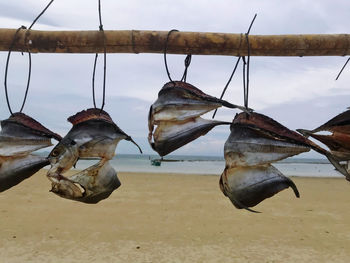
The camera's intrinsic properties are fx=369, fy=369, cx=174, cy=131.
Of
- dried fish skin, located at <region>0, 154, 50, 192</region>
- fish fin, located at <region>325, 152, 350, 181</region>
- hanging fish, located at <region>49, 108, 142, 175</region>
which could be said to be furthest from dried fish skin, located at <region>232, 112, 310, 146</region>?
dried fish skin, located at <region>0, 154, 50, 192</region>

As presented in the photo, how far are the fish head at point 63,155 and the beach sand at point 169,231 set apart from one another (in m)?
7.50

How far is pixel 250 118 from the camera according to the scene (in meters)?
1.92

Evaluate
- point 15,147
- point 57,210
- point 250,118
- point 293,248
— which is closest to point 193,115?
point 250,118

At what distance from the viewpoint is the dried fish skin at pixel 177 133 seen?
1968 millimetres

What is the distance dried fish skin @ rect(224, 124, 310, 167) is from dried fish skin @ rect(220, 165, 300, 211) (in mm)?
51

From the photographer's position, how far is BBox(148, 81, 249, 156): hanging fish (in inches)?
78.0

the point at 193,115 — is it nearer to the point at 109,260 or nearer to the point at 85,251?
the point at 109,260

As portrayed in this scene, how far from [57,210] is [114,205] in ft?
7.90

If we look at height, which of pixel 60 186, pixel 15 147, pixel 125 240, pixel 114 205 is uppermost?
pixel 15 147

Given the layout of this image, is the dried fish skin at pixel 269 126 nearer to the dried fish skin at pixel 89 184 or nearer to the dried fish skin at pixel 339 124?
the dried fish skin at pixel 339 124

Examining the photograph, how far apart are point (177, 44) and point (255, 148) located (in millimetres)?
735

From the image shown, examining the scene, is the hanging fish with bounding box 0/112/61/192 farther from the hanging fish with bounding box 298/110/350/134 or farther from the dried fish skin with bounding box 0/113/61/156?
the hanging fish with bounding box 298/110/350/134

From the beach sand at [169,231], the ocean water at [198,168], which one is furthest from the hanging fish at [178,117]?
the ocean water at [198,168]

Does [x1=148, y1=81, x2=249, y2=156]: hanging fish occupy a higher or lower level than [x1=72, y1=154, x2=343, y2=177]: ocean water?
higher
